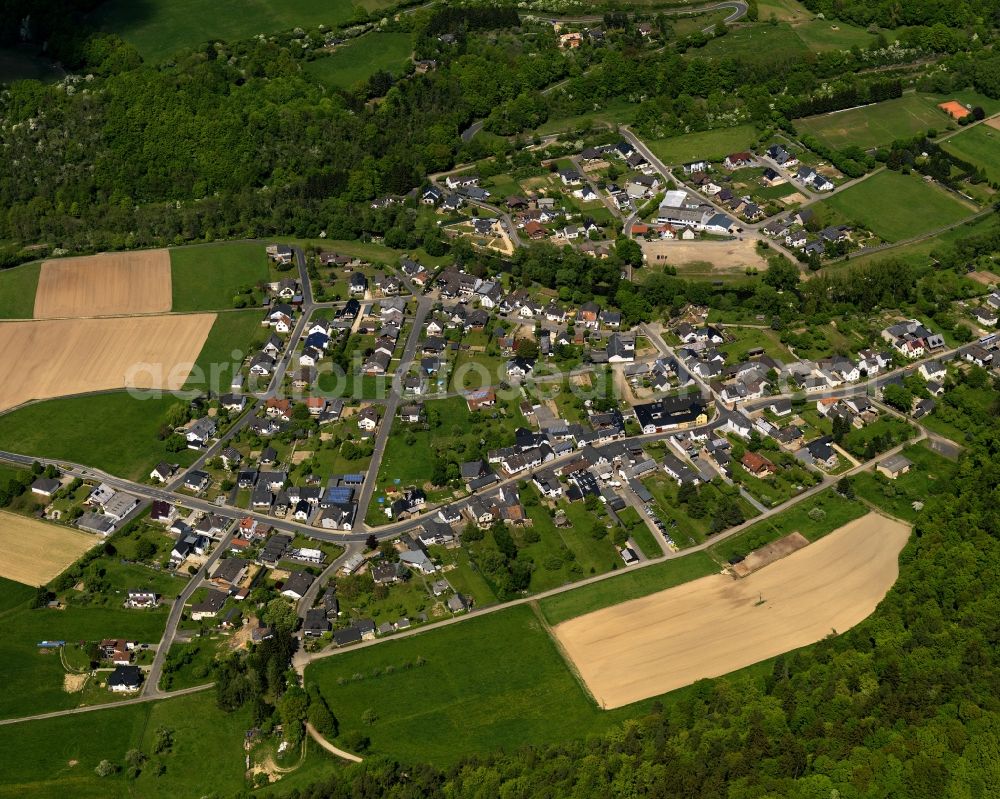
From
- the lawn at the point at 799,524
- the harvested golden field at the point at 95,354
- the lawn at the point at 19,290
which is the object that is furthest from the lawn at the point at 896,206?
the lawn at the point at 19,290

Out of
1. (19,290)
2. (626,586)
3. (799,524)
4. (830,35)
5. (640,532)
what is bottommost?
(799,524)

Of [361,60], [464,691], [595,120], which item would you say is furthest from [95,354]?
[595,120]

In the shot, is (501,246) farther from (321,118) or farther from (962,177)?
(962,177)

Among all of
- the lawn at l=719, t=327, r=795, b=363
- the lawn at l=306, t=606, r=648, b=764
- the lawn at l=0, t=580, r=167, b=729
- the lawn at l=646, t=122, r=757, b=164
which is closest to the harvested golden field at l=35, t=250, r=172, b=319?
the lawn at l=0, t=580, r=167, b=729

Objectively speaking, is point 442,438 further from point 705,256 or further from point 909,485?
point 705,256

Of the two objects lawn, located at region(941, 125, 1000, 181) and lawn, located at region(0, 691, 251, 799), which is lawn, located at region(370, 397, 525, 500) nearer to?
lawn, located at region(0, 691, 251, 799)
